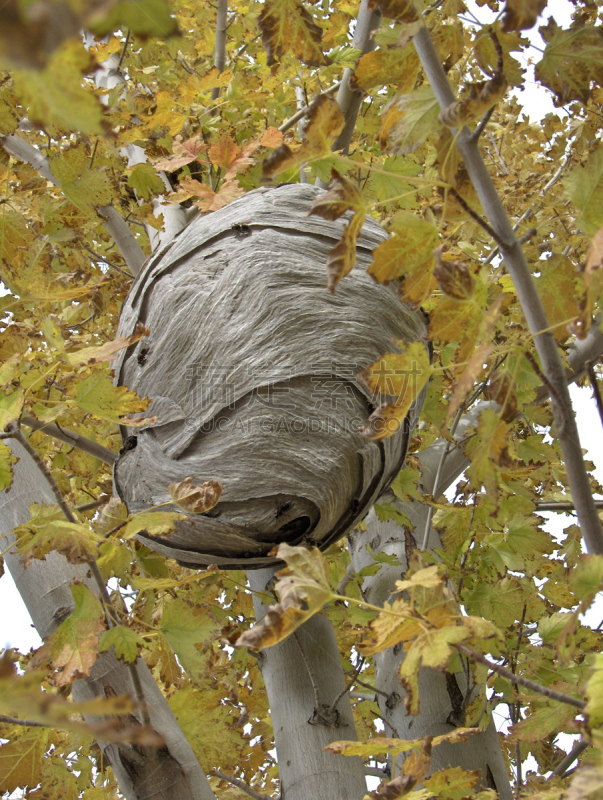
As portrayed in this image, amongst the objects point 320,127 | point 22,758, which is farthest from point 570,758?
point 320,127

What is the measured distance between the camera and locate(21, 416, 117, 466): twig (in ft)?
4.60

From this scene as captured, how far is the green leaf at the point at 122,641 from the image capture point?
123 cm

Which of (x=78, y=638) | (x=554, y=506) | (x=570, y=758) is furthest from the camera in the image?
(x=554, y=506)

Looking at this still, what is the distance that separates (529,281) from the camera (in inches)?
33.4

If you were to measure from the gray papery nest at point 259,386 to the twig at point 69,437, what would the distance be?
0.22ft

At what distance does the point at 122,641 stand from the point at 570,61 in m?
1.23

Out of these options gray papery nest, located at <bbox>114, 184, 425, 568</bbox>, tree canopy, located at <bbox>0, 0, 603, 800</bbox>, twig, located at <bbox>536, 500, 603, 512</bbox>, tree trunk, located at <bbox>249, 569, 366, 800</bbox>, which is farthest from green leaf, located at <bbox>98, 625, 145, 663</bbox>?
twig, located at <bbox>536, 500, 603, 512</bbox>

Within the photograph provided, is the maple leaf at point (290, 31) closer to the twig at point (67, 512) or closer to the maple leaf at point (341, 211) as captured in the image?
the maple leaf at point (341, 211)

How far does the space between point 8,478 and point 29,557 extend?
185mm

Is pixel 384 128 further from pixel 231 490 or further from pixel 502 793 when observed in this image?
pixel 502 793

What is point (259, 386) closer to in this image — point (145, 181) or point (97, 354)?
point (97, 354)

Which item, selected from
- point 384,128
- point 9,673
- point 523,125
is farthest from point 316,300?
point 523,125

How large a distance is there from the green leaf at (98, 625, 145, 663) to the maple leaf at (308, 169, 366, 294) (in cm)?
76

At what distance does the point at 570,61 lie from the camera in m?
1.00
